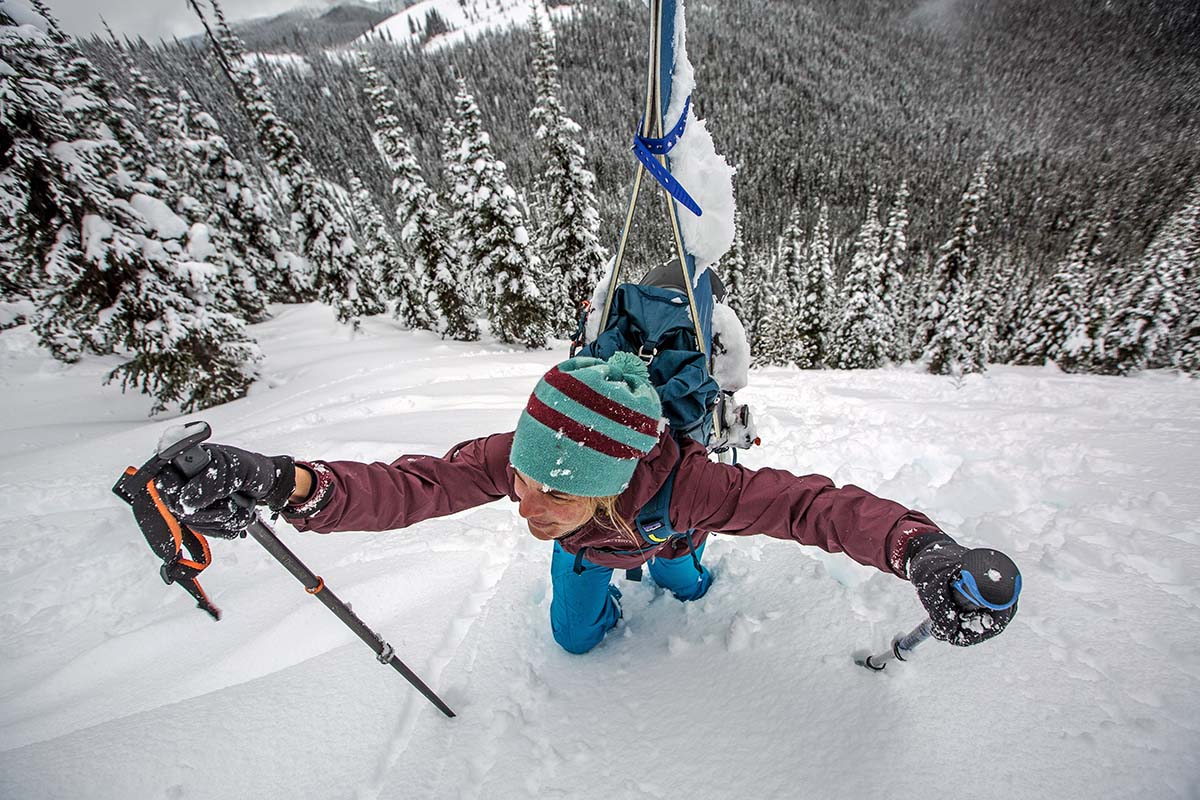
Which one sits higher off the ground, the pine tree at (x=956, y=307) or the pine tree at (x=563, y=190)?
the pine tree at (x=563, y=190)

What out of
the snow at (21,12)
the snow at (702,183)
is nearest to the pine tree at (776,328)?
the snow at (702,183)

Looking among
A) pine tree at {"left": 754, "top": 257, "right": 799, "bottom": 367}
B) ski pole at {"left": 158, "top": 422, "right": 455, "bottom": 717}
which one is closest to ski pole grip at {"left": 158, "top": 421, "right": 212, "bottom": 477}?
ski pole at {"left": 158, "top": 422, "right": 455, "bottom": 717}

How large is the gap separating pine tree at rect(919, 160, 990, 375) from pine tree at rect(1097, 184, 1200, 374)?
217 inches

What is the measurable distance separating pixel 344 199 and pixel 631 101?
125853 millimetres

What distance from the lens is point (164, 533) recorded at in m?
1.86

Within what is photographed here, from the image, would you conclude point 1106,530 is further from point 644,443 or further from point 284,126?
point 284,126

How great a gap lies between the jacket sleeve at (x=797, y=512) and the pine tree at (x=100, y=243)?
45.1ft

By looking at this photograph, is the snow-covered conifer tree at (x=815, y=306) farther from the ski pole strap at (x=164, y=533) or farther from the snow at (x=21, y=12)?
the snow at (x=21, y=12)

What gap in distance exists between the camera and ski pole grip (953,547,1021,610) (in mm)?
1561

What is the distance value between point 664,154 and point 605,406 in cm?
231

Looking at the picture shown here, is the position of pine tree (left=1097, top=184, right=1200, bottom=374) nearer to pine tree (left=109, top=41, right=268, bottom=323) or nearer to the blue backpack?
the blue backpack

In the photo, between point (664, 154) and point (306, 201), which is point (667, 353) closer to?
point (664, 154)

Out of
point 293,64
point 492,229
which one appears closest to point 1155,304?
point 492,229

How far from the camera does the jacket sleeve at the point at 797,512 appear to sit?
1907 millimetres
